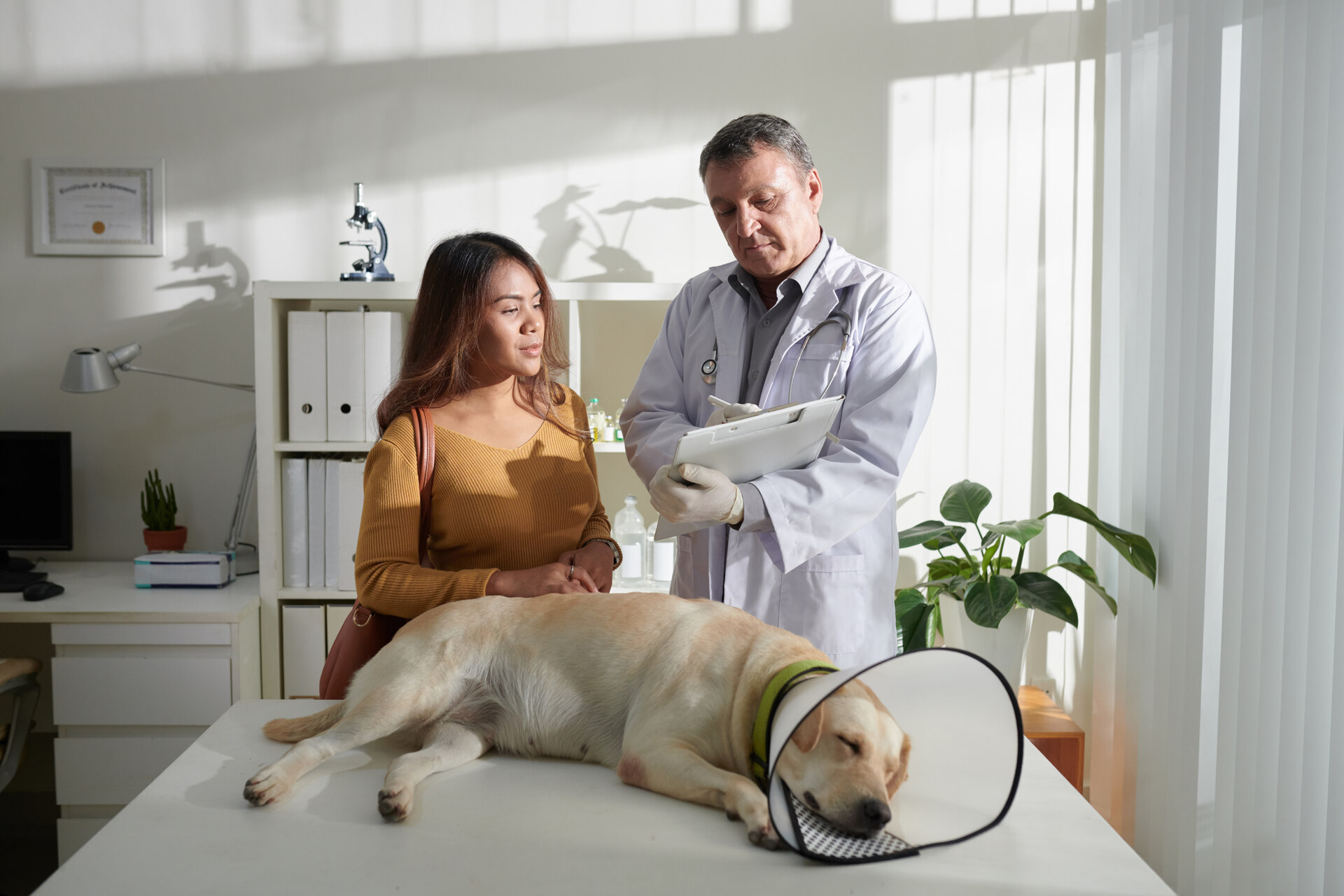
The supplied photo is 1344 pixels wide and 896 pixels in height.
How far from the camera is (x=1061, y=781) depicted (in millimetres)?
988

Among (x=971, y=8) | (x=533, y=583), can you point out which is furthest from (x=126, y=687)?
(x=971, y=8)

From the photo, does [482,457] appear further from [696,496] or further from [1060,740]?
[1060,740]

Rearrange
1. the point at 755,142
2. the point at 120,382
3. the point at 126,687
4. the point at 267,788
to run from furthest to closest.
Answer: the point at 120,382, the point at 126,687, the point at 755,142, the point at 267,788

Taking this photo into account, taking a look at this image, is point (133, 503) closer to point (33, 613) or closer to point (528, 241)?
point (33, 613)

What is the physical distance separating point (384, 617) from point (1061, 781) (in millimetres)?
934

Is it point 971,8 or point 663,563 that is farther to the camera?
point 971,8

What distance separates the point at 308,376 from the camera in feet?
8.28

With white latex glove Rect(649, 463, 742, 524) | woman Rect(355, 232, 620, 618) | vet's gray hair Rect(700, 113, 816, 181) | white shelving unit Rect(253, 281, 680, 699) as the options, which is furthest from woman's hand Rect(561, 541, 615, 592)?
white shelving unit Rect(253, 281, 680, 699)

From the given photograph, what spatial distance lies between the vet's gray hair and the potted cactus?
6.73 feet

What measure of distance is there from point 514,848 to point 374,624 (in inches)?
23.1

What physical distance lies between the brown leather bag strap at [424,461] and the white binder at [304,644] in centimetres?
140

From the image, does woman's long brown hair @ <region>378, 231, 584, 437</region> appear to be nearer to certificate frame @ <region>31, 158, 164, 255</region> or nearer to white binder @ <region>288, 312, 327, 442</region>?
white binder @ <region>288, 312, 327, 442</region>

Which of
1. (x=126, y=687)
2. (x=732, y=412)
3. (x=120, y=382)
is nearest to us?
(x=732, y=412)

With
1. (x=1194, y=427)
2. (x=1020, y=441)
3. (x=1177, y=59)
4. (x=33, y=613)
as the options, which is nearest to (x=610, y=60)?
(x=1177, y=59)
